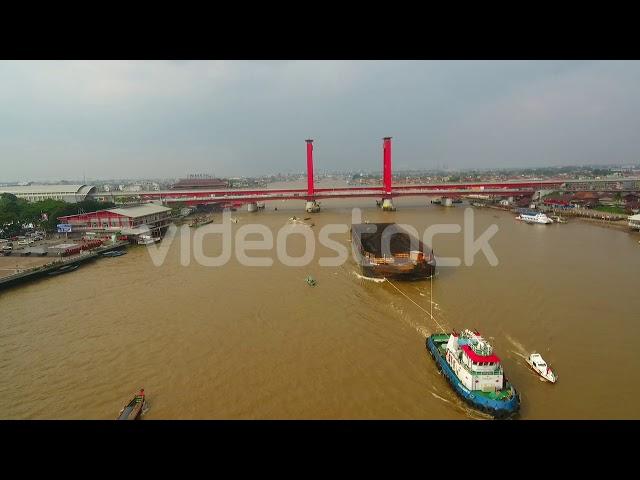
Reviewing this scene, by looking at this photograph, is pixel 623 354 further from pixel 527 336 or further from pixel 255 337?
pixel 255 337

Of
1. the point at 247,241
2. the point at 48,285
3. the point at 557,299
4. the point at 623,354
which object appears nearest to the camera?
the point at 623,354

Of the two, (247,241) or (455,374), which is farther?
(247,241)

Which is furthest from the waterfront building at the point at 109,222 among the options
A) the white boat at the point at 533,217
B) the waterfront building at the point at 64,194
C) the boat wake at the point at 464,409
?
the white boat at the point at 533,217

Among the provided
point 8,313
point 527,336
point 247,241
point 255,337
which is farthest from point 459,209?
point 8,313

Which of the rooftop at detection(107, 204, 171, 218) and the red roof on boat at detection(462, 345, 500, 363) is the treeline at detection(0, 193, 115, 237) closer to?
the rooftop at detection(107, 204, 171, 218)

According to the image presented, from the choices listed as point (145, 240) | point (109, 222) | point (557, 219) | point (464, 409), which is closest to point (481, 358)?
point (464, 409)

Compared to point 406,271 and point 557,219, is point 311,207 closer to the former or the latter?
point 557,219
